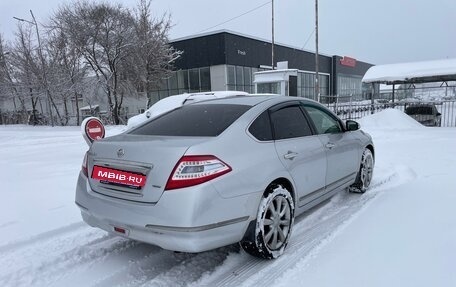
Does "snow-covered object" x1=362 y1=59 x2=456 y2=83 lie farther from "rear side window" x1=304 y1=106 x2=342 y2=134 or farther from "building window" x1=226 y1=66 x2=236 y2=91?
"rear side window" x1=304 y1=106 x2=342 y2=134

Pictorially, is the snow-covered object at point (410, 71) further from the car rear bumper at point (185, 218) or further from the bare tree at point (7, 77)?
the bare tree at point (7, 77)

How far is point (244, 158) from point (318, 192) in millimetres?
1429

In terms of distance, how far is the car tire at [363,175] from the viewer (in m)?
5.16

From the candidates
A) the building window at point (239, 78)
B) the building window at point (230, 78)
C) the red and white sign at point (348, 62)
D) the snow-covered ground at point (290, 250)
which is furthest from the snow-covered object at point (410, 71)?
the red and white sign at point (348, 62)

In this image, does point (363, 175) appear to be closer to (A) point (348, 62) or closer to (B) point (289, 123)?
(B) point (289, 123)

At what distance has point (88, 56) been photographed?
971 inches

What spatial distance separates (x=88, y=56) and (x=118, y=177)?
24.4 meters

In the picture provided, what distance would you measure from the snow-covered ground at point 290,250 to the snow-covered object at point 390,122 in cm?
908

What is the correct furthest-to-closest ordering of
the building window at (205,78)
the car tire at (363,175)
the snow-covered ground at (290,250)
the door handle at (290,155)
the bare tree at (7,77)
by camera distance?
the building window at (205,78), the bare tree at (7,77), the car tire at (363,175), the door handle at (290,155), the snow-covered ground at (290,250)

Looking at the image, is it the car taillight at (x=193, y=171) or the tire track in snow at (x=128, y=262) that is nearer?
the car taillight at (x=193, y=171)

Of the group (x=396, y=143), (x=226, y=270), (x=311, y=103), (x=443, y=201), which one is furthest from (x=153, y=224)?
(x=396, y=143)

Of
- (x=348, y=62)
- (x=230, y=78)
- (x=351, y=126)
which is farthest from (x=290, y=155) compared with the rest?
(x=348, y=62)

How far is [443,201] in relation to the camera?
4594 millimetres

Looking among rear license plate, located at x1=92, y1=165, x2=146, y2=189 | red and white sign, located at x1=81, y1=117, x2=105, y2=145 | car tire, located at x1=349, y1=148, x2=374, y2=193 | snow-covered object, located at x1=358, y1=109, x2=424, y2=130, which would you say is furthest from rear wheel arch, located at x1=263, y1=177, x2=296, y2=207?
snow-covered object, located at x1=358, y1=109, x2=424, y2=130
